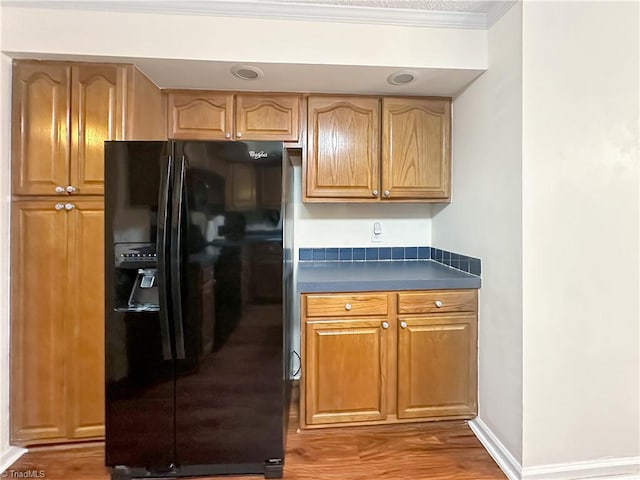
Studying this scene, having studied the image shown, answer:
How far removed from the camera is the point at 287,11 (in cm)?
172

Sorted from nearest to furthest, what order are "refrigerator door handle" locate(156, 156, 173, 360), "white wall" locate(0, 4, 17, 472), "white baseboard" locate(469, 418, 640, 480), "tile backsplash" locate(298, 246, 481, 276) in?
"refrigerator door handle" locate(156, 156, 173, 360) → "white baseboard" locate(469, 418, 640, 480) → "white wall" locate(0, 4, 17, 472) → "tile backsplash" locate(298, 246, 481, 276)

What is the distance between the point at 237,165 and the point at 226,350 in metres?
0.89

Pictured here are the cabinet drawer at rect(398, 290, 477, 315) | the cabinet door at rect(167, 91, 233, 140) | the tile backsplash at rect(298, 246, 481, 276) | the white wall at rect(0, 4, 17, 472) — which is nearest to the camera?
the white wall at rect(0, 4, 17, 472)

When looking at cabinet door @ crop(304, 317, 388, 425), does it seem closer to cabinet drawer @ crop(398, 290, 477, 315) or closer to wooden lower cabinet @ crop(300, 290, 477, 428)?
wooden lower cabinet @ crop(300, 290, 477, 428)

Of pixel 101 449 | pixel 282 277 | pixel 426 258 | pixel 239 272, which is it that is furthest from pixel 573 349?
pixel 101 449

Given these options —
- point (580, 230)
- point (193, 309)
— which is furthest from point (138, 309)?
point (580, 230)

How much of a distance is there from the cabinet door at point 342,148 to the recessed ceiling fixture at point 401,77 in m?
0.23

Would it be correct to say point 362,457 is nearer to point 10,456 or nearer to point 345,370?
point 345,370

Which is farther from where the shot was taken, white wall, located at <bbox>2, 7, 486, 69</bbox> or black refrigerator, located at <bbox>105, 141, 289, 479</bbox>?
white wall, located at <bbox>2, 7, 486, 69</bbox>

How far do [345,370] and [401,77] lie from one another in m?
1.77

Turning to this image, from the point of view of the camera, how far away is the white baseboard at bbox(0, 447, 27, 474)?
5.52 feet

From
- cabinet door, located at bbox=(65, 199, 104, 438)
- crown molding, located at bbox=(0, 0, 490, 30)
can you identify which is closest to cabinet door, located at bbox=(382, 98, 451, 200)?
crown molding, located at bbox=(0, 0, 490, 30)

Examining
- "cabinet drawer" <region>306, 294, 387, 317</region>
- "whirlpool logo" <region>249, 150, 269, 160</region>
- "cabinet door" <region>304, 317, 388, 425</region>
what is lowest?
"cabinet door" <region>304, 317, 388, 425</region>

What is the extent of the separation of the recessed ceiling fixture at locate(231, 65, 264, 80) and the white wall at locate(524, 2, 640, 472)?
1370 millimetres
